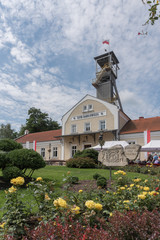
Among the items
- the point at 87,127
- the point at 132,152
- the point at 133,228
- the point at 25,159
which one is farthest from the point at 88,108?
the point at 133,228

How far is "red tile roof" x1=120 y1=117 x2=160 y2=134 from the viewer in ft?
70.9

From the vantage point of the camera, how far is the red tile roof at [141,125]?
21.6m

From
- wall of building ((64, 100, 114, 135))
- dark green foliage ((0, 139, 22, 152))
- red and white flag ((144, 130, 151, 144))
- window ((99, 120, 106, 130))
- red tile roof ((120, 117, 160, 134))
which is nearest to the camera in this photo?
dark green foliage ((0, 139, 22, 152))

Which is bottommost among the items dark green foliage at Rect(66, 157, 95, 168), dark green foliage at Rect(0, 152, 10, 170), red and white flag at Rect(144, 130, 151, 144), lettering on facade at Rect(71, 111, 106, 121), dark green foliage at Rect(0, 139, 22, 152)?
dark green foliage at Rect(66, 157, 95, 168)

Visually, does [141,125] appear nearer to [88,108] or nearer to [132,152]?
[88,108]

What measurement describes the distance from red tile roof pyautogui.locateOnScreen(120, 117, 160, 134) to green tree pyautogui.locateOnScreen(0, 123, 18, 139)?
34.7 m

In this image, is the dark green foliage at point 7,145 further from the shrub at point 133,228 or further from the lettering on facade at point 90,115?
the lettering on facade at point 90,115

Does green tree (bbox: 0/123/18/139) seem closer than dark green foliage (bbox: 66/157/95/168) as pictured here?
No

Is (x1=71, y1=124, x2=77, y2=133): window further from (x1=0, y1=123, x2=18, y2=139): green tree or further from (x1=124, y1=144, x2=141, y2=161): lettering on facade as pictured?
(x1=0, y1=123, x2=18, y2=139): green tree

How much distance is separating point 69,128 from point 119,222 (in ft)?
80.0

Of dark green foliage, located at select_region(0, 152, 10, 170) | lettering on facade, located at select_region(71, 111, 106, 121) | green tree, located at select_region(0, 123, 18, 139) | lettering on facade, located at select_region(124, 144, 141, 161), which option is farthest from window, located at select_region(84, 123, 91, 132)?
green tree, located at select_region(0, 123, 18, 139)

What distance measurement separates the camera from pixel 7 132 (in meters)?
48.0

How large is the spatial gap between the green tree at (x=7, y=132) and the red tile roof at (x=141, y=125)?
114ft

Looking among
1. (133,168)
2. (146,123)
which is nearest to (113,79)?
(146,123)
